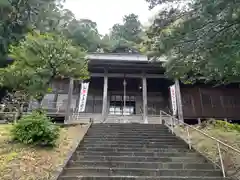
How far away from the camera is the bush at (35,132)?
6623 mm

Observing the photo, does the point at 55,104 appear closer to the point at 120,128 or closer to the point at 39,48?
the point at 39,48

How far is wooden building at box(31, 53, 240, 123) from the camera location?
48.6 feet

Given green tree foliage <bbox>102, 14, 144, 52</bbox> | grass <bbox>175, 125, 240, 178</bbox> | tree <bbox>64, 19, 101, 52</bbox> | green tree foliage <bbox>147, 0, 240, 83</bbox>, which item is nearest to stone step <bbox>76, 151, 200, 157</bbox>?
grass <bbox>175, 125, 240, 178</bbox>

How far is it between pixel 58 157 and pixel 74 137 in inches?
80.4

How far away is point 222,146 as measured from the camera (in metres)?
7.07

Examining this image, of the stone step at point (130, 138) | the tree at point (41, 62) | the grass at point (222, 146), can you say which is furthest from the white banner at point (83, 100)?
the grass at point (222, 146)

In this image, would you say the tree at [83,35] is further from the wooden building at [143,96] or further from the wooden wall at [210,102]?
the wooden wall at [210,102]

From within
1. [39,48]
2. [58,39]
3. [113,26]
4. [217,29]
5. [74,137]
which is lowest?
[74,137]

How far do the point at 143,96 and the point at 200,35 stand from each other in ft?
30.8

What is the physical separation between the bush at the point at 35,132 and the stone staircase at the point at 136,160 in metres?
0.92

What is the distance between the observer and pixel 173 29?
5.64 m

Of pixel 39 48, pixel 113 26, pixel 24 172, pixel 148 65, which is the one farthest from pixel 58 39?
pixel 113 26

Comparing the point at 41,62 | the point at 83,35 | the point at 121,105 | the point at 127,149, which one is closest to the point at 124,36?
the point at 83,35

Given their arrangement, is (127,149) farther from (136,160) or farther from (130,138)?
(130,138)
